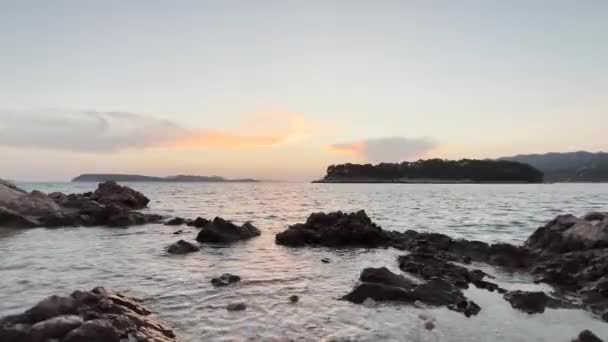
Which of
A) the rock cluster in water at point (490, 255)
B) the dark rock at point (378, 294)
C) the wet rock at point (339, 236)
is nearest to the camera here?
the dark rock at point (378, 294)

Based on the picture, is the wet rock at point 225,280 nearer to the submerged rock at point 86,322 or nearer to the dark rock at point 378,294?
the submerged rock at point 86,322

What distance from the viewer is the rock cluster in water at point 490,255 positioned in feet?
50.6

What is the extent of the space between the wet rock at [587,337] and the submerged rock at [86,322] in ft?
32.6

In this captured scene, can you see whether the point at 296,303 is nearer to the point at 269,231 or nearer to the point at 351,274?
the point at 351,274

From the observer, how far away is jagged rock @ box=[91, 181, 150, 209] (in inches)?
2346

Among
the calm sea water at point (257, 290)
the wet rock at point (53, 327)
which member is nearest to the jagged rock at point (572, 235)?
the calm sea water at point (257, 290)

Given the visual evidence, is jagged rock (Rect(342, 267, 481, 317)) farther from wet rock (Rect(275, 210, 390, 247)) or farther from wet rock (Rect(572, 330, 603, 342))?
wet rock (Rect(275, 210, 390, 247))

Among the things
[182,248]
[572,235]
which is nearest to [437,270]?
[572,235]

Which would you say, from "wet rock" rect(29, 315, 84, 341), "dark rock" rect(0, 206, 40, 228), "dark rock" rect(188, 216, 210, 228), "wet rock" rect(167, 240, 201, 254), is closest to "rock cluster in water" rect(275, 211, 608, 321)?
"wet rock" rect(167, 240, 201, 254)

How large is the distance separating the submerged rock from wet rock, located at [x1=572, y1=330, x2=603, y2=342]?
9.92 meters

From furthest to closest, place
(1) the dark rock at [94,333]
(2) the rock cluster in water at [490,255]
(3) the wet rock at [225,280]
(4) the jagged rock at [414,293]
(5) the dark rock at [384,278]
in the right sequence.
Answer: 1. (3) the wet rock at [225,280]
2. (5) the dark rock at [384,278]
3. (2) the rock cluster in water at [490,255]
4. (4) the jagged rock at [414,293]
5. (1) the dark rock at [94,333]

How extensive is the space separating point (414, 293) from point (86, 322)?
394 inches

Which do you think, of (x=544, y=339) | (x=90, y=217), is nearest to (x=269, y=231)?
(x=90, y=217)

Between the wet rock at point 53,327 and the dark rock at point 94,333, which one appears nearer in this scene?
the dark rock at point 94,333
